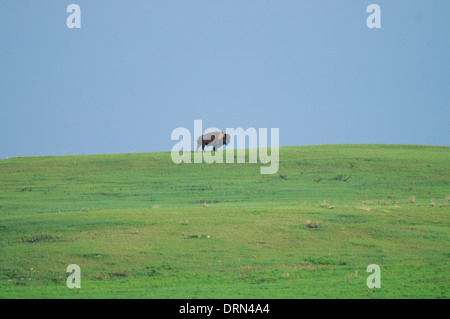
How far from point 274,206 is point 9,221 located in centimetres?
1160

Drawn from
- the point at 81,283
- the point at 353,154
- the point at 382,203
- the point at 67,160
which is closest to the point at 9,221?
the point at 81,283

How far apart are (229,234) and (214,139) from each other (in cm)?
2519

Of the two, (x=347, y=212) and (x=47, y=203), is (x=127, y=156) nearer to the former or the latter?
A: (x=47, y=203)

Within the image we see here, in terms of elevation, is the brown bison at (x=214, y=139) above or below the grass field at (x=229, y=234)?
above

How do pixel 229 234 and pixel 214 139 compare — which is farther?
pixel 214 139

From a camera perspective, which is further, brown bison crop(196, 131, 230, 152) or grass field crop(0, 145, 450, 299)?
brown bison crop(196, 131, 230, 152)

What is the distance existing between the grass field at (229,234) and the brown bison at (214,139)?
6740 mm

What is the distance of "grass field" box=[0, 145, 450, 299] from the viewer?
1705 centimetres

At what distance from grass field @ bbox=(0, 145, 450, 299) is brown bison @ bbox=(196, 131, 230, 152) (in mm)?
6740

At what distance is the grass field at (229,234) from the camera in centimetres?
1705

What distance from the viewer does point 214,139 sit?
155ft

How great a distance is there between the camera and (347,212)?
85.6ft

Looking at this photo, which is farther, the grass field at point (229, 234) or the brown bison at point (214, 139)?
the brown bison at point (214, 139)
